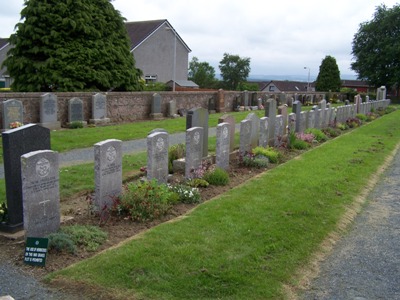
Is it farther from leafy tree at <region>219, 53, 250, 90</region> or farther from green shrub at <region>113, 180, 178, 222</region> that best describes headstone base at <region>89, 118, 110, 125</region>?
A: leafy tree at <region>219, 53, 250, 90</region>

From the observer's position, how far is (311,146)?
15609 mm

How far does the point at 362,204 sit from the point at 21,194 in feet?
19.6

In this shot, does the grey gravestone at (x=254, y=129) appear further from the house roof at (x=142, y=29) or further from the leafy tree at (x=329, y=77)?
the leafy tree at (x=329, y=77)

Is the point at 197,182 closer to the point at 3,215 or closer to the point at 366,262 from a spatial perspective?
the point at 3,215

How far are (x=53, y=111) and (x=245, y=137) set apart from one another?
9.58 meters

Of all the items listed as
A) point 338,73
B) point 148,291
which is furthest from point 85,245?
point 338,73

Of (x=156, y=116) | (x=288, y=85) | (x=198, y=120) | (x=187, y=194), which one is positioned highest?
(x=288, y=85)

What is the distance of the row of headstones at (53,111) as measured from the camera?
1605 centimetres

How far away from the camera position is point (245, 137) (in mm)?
11781

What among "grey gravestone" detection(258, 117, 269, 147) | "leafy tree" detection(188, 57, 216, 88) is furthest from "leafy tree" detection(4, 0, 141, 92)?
"leafy tree" detection(188, 57, 216, 88)

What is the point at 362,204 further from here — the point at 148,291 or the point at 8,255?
the point at 8,255

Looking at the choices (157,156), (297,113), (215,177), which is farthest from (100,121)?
(157,156)

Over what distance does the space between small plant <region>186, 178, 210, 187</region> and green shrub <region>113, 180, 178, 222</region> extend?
167 cm

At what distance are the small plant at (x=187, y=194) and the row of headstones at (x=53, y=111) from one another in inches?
394
